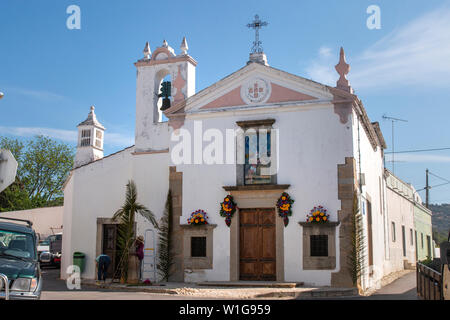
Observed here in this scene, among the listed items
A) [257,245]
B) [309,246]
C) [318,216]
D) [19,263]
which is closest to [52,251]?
[257,245]

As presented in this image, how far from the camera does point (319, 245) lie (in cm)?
1595

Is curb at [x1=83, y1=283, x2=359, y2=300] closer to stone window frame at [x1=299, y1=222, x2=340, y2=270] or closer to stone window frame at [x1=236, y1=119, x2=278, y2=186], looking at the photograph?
stone window frame at [x1=299, y1=222, x2=340, y2=270]

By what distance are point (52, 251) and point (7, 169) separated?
21242 millimetres

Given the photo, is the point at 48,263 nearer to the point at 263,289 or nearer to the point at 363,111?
the point at 263,289

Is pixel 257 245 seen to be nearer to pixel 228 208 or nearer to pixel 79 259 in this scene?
pixel 228 208

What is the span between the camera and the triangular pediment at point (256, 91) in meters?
16.9

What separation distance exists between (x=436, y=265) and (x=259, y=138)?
8650 millimetres

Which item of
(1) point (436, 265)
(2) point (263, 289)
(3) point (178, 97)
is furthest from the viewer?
(3) point (178, 97)

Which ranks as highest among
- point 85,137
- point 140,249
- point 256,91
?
point 256,91

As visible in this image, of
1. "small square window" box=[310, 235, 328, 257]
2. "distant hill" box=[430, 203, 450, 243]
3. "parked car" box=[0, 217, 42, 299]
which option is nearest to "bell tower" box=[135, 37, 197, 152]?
"small square window" box=[310, 235, 328, 257]

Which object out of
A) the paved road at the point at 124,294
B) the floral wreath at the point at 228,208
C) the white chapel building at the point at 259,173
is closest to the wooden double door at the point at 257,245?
the white chapel building at the point at 259,173

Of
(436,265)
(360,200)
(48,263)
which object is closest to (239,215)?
(360,200)

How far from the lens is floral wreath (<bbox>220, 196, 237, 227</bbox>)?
16797mm

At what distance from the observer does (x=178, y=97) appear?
741 inches
